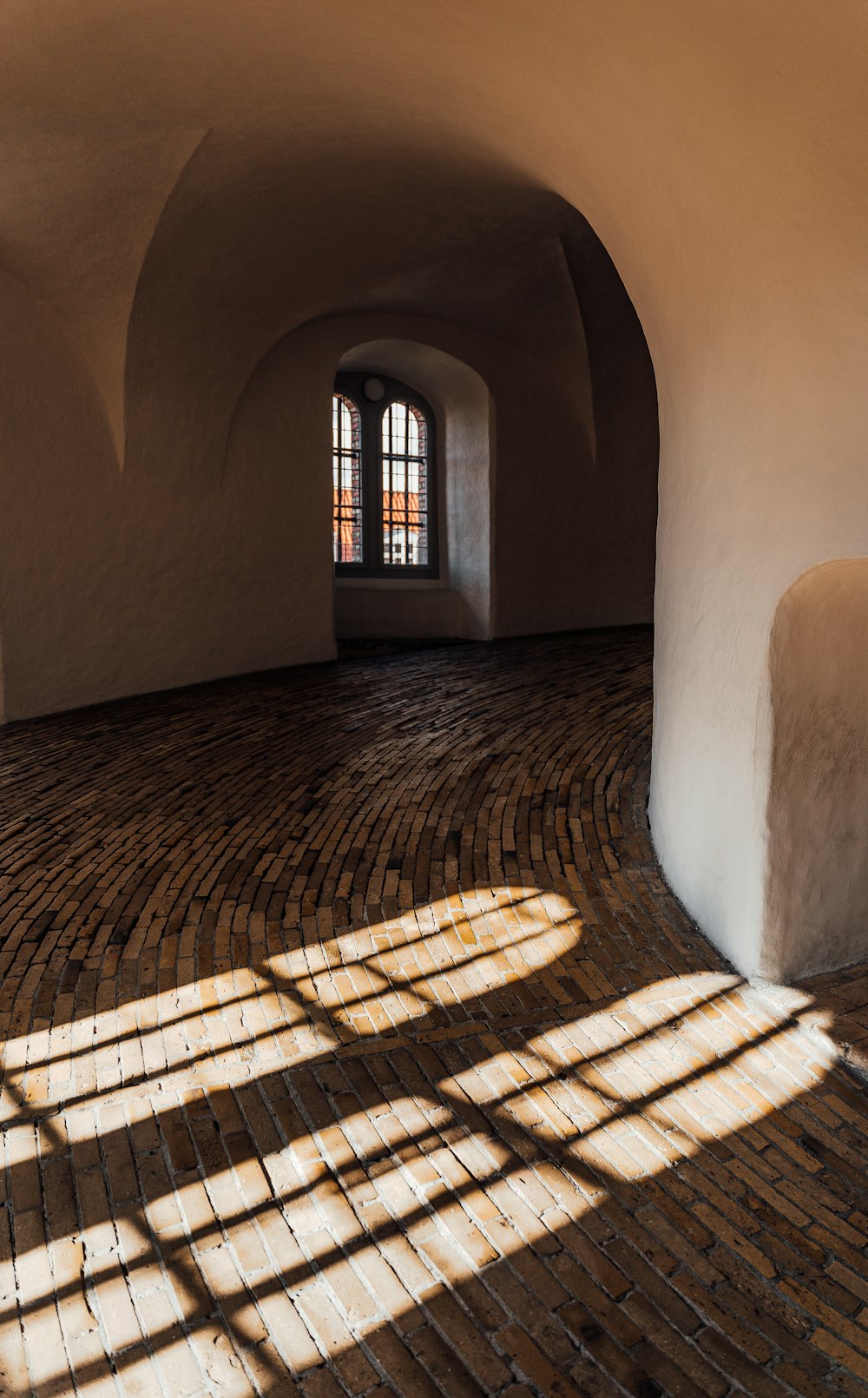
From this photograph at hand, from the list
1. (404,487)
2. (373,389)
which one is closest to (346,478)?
(404,487)

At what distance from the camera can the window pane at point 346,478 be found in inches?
537

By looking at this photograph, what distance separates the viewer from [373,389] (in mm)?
13648

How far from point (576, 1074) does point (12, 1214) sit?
5.98ft

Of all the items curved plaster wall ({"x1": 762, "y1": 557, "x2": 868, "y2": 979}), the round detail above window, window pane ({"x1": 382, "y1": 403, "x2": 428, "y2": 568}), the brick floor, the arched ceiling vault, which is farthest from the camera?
window pane ({"x1": 382, "y1": 403, "x2": 428, "y2": 568})

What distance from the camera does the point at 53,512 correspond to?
8703 mm

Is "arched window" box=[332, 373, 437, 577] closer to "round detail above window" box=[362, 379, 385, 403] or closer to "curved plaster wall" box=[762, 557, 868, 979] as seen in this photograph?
"round detail above window" box=[362, 379, 385, 403]

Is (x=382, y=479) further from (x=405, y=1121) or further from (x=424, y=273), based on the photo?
(x=405, y=1121)

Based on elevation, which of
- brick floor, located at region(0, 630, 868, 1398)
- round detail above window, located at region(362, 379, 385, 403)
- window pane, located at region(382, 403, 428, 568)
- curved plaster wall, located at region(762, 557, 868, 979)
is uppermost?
round detail above window, located at region(362, 379, 385, 403)

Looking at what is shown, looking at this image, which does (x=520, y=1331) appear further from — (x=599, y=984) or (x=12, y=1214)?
(x=599, y=984)

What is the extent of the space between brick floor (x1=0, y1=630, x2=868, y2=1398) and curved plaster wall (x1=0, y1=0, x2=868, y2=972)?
78 centimetres

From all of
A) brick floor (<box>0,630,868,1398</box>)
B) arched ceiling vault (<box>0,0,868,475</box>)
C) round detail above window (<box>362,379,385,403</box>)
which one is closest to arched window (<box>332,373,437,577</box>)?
round detail above window (<box>362,379,385,403</box>)

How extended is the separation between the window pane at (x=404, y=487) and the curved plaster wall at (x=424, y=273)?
2850mm

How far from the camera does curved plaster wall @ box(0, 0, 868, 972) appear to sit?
329 cm

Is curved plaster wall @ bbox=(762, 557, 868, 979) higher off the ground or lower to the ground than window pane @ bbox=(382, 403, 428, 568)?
lower
